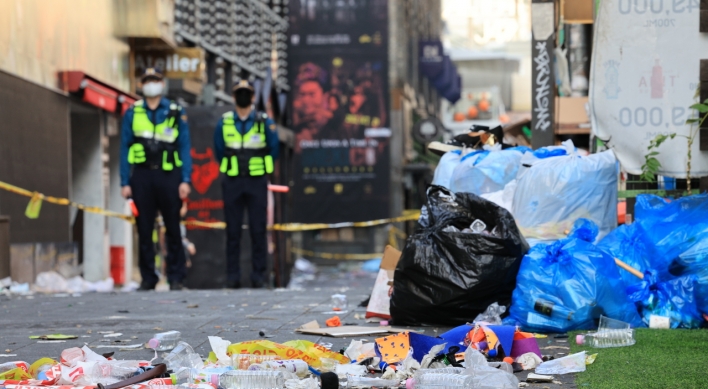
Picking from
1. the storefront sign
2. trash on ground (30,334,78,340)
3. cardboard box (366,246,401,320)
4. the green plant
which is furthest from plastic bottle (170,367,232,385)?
the storefront sign

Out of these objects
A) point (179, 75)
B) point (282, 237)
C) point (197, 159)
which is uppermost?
point (179, 75)

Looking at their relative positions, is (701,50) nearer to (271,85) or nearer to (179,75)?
(179,75)

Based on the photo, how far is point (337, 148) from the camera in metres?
30.5

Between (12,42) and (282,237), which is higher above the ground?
(12,42)

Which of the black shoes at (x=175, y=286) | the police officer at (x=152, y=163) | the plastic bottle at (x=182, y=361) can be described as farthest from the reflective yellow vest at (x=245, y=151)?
the plastic bottle at (x=182, y=361)

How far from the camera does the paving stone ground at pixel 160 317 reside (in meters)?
5.71

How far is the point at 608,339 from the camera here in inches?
220

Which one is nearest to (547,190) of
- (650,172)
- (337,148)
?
(650,172)

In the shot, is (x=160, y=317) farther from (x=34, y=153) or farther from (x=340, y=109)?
(x=340, y=109)

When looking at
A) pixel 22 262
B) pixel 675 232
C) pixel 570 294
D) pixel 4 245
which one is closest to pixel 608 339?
pixel 570 294

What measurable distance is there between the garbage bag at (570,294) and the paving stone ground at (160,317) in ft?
1.15

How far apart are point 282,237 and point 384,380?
12.0 meters

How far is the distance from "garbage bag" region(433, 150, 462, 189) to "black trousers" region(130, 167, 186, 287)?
318 cm

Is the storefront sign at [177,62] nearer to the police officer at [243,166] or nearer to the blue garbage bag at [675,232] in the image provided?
the police officer at [243,166]
